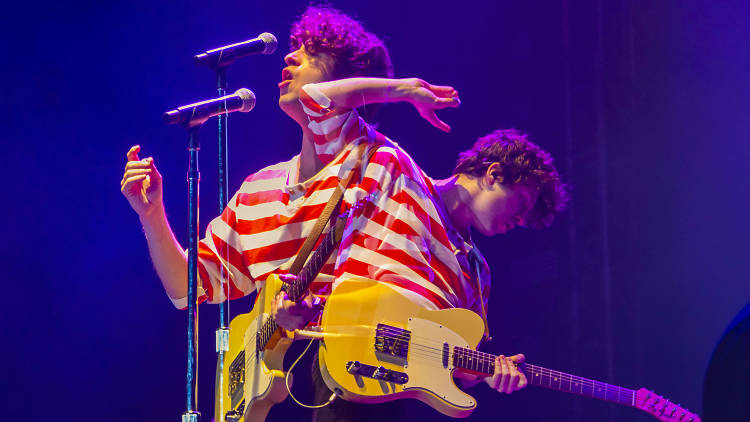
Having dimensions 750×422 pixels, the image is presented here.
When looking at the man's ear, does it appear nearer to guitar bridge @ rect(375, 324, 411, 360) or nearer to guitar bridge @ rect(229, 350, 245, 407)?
guitar bridge @ rect(375, 324, 411, 360)

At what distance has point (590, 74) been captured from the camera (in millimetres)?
3621

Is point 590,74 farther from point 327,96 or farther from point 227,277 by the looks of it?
point 227,277

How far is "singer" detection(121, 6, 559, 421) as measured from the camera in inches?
78.0

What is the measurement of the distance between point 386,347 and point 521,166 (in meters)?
1.00

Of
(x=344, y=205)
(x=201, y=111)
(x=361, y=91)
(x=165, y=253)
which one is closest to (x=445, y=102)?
(x=361, y=91)

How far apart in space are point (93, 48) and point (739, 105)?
10.3 ft

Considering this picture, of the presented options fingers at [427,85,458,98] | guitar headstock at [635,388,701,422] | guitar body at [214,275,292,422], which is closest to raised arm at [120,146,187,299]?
guitar body at [214,275,292,422]

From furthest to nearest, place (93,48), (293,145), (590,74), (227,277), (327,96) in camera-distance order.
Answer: (590,74), (293,145), (93,48), (227,277), (327,96)

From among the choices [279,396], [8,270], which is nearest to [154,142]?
[8,270]

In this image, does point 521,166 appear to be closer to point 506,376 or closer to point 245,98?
point 506,376

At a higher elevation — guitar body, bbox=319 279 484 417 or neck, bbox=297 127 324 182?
neck, bbox=297 127 324 182

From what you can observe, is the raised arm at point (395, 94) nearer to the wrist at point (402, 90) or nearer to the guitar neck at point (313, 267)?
the wrist at point (402, 90)

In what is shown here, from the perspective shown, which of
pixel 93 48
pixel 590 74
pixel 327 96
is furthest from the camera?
pixel 590 74

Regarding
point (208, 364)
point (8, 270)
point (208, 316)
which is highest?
point (8, 270)
